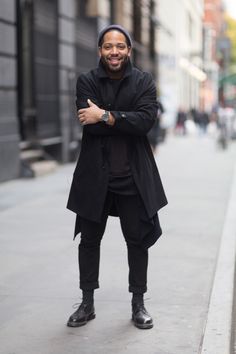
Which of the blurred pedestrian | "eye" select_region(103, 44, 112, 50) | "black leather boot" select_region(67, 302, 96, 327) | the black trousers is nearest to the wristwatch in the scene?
"eye" select_region(103, 44, 112, 50)

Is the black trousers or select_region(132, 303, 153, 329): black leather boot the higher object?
the black trousers

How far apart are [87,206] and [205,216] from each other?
516 cm

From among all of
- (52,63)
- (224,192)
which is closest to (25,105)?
(52,63)

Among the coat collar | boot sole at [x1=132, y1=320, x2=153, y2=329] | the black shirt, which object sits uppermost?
the coat collar

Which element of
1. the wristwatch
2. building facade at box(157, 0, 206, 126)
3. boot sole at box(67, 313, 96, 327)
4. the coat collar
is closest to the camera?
the wristwatch

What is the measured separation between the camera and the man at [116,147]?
4.34 meters

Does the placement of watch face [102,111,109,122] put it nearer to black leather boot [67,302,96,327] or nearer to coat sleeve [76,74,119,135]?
coat sleeve [76,74,119,135]

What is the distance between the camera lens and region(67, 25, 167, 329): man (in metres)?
4.34

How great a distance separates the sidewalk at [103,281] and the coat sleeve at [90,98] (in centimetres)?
130

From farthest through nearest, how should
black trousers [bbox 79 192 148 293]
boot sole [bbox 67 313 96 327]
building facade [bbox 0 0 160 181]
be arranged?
building facade [bbox 0 0 160 181]
boot sole [bbox 67 313 96 327]
black trousers [bbox 79 192 148 293]

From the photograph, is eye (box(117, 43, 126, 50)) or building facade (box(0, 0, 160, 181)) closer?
eye (box(117, 43, 126, 50))

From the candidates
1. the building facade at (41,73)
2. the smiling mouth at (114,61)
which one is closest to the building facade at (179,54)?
the building facade at (41,73)

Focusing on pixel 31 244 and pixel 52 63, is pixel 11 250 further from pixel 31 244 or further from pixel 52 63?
pixel 52 63

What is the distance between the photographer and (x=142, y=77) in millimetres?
4469
